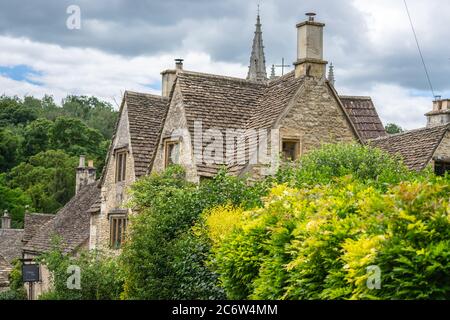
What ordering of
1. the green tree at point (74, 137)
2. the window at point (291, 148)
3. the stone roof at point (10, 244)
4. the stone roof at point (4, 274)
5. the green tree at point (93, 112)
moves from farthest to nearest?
→ the green tree at point (93, 112)
the green tree at point (74, 137)
the stone roof at point (10, 244)
the stone roof at point (4, 274)
the window at point (291, 148)

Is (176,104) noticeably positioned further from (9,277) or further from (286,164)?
(9,277)

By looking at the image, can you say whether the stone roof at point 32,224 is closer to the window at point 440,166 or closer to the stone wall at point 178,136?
the stone wall at point 178,136

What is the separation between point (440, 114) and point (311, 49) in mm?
8170

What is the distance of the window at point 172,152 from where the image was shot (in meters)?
24.1

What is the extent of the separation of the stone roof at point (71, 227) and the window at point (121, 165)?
751 centimetres

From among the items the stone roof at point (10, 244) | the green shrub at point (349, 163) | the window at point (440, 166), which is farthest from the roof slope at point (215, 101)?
the stone roof at point (10, 244)

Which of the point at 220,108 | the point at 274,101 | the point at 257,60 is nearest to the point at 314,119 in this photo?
the point at 274,101

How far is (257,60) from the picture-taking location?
8112 cm

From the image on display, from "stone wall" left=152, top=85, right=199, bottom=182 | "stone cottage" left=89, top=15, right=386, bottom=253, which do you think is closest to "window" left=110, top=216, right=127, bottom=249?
"stone cottage" left=89, top=15, right=386, bottom=253

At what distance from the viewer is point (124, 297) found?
2034cm

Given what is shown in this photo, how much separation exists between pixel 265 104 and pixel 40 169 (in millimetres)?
60771

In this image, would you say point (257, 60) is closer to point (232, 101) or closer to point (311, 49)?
point (232, 101)

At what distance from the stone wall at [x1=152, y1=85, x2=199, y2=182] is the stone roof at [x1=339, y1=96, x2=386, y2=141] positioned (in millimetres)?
6385
